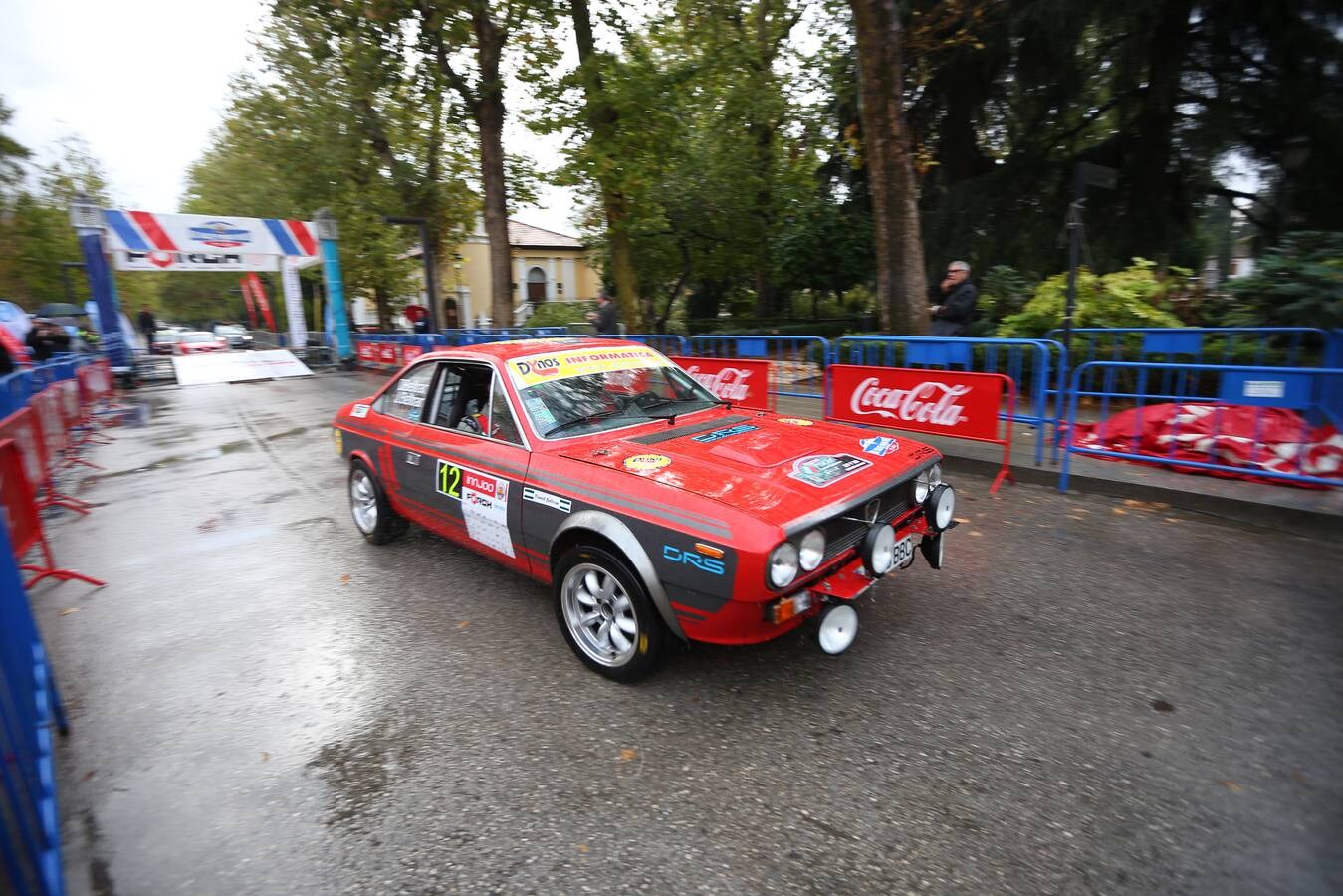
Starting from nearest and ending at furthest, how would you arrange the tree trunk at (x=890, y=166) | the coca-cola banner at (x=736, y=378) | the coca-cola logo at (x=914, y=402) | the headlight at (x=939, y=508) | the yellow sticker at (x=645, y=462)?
the yellow sticker at (x=645, y=462), the headlight at (x=939, y=508), the coca-cola logo at (x=914, y=402), the coca-cola banner at (x=736, y=378), the tree trunk at (x=890, y=166)

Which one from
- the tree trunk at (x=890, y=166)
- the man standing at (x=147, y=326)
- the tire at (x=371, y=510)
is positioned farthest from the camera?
the man standing at (x=147, y=326)

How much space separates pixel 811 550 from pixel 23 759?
2.98 metres

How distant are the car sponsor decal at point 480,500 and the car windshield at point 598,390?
452mm

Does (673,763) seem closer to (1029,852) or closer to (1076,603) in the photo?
(1029,852)

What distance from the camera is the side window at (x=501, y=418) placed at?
12.4ft

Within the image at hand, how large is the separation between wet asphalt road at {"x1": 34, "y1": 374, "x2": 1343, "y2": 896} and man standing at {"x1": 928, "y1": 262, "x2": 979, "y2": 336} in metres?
3.96

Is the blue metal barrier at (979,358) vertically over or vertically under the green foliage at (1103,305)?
under

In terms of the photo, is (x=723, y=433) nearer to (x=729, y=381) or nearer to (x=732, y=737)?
(x=732, y=737)

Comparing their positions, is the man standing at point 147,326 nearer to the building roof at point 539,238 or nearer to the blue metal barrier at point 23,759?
the building roof at point 539,238

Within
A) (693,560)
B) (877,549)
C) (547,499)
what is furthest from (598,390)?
(877,549)

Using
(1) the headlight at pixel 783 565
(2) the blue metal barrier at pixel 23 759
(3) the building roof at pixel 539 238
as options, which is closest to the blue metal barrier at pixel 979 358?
(1) the headlight at pixel 783 565

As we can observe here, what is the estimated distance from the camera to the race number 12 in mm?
4066

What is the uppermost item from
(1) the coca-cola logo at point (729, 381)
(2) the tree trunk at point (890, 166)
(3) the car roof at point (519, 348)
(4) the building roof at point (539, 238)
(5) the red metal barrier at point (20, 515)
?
(4) the building roof at point (539, 238)

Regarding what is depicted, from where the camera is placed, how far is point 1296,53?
10.7 metres
